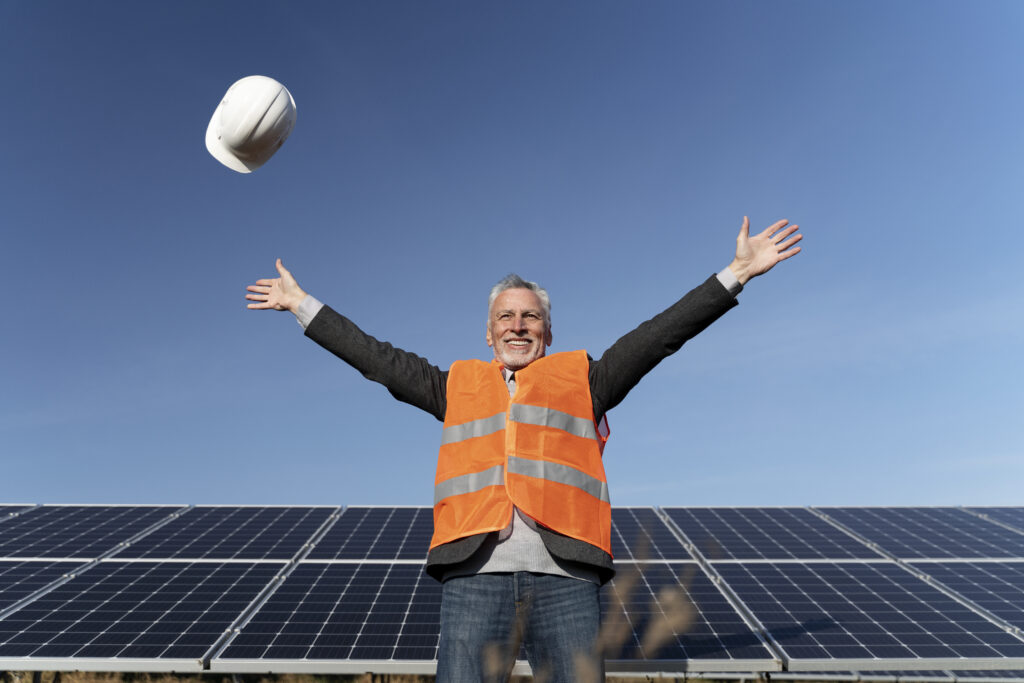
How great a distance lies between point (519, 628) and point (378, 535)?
8.57 m

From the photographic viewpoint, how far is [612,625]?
8258mm

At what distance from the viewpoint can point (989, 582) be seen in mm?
9891

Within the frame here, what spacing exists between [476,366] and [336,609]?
6.20m

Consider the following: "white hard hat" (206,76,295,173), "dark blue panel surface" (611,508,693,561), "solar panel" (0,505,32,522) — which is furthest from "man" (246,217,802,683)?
"solar panel" (0,505,32,522)

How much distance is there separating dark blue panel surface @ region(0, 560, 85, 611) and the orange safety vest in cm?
845

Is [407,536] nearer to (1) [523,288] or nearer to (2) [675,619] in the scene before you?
(2) [675,619]

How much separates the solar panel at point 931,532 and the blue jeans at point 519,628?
9.60 meters

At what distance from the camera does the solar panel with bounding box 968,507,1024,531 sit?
509 inches

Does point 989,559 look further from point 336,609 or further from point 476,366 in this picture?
point 476,366

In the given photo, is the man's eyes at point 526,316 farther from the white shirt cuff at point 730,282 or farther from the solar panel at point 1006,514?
the solar panel at point 1006,514

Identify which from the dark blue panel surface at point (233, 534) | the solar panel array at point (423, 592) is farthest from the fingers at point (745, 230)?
the dark blue panel surface at point (233, 534)

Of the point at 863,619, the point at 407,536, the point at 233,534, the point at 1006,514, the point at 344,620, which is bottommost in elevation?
the point at 863,619

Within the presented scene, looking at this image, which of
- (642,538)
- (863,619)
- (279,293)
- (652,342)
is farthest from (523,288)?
(642,538)

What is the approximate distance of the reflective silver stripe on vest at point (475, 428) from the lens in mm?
3193
